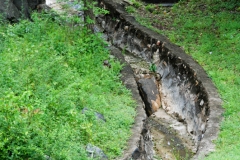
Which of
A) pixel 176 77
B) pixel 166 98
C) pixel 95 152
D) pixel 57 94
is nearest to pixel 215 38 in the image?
pixel 176 77

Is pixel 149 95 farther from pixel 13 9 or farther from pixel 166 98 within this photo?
pixel 13 9

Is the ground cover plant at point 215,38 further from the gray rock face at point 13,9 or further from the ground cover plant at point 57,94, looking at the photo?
the gray rock face at point 13,9

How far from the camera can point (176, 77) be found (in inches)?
395

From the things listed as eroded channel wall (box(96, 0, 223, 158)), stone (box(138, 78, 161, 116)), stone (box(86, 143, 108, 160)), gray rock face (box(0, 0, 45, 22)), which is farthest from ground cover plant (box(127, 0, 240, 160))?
gray rock face (box(0, 0, 45, 22))

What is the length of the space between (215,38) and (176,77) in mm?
1825

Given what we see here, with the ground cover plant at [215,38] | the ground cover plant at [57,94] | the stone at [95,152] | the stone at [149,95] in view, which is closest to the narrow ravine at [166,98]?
the stone at [149,95]

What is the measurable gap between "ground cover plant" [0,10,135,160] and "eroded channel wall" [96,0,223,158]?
1.50 metres

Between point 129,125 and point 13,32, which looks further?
point 13,32

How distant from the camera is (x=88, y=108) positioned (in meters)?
7.26

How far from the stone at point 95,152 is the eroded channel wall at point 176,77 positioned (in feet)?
5.30

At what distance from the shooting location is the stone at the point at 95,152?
6.16 meters

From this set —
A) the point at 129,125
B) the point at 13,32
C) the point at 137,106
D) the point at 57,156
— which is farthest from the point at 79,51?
the point at 57,156

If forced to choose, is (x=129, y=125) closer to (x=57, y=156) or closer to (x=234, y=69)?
(x=57, y=156)

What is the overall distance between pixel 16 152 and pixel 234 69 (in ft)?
20.0
